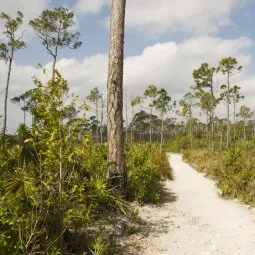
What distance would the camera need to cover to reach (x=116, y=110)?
8.08 m

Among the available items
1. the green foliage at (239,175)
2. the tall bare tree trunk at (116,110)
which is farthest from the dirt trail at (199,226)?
the tall bare tree trunk at (116,110)

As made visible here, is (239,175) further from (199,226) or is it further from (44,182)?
(44,182)

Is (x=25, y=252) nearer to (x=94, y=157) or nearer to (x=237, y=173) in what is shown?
(x=94, y=157)

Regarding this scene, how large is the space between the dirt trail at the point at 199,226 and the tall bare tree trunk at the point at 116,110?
1.07 m

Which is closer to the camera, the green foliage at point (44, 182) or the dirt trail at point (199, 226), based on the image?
the green foliage at point (44, 182)

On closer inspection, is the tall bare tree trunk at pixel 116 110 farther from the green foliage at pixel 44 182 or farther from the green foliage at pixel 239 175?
the green foliage at pixel 239 175

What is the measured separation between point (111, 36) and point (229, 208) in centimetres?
534

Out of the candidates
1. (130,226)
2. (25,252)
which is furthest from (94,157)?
(25,252)

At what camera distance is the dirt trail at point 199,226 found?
5.85m

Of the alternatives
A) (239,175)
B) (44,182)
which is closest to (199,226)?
(44,182)

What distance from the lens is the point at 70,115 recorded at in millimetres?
5453

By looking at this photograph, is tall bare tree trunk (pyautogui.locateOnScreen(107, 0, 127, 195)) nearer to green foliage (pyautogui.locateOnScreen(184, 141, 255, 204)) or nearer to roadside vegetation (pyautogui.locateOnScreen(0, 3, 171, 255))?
roadside vegetation (pyautogui.locateOnScreen(0, 3, 171, 255))

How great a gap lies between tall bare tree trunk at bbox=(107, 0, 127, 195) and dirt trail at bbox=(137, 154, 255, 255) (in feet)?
3.52

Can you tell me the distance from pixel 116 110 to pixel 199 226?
316 centimetres
